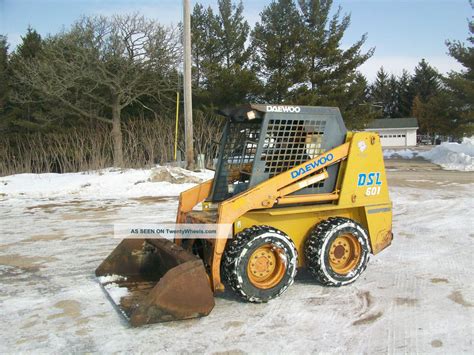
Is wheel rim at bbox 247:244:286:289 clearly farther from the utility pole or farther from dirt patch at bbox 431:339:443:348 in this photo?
the utility pole

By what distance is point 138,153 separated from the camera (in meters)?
20.0

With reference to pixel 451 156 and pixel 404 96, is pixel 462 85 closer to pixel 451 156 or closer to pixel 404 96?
pixel 451 156

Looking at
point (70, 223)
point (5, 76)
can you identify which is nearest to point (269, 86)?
point (5, 76)

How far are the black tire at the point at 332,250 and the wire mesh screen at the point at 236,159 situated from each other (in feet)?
3.07

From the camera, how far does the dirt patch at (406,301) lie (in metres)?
4.38

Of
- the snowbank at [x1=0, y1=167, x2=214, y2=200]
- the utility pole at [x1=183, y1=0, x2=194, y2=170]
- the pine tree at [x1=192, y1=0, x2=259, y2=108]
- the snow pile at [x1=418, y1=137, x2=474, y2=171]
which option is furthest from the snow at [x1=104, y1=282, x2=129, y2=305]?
the pine tree at [x1=192, y1=0, x2=259, y2=108]

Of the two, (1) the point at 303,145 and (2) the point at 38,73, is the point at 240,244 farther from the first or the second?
(2) the point at 38,73

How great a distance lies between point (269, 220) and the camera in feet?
15.2

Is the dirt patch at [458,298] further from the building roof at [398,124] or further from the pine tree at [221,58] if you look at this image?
the building roof at [398,124]

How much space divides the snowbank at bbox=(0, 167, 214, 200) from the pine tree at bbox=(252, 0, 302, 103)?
1326 centimetres

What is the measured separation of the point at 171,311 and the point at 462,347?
230 centimetres

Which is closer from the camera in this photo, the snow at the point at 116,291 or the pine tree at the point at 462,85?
the snow at the point at 116,291

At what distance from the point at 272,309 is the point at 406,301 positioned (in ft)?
4.35

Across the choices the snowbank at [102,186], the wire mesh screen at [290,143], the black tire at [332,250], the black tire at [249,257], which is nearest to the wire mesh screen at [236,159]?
the wire mesh screen at [290,143]
